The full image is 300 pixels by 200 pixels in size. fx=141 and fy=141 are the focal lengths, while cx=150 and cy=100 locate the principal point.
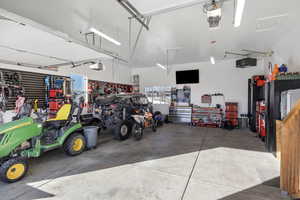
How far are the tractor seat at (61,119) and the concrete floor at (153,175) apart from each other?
0.83 meters

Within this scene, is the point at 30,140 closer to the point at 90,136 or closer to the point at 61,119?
the point at 61,119

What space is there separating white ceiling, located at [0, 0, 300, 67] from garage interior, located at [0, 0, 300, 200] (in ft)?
0.09

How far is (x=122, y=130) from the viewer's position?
4.84 metres

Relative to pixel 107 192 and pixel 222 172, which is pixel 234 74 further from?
pixel 107 192

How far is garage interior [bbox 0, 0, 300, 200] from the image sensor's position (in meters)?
2.22

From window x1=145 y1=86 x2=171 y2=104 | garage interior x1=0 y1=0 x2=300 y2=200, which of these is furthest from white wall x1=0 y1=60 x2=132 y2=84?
window x1=145 y1=86 x2=171 y2=104

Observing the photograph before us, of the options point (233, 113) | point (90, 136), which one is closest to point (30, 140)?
point (90, 136)

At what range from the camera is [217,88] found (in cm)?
768

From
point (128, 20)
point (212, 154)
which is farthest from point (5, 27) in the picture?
point (212, 154)

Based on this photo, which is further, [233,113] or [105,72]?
[105,72]

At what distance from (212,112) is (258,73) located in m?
2.88

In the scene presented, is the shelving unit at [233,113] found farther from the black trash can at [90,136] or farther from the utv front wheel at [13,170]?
the utv front wheel at [13,170]

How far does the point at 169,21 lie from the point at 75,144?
3.94 metres

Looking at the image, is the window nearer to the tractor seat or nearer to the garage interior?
the garage interior
